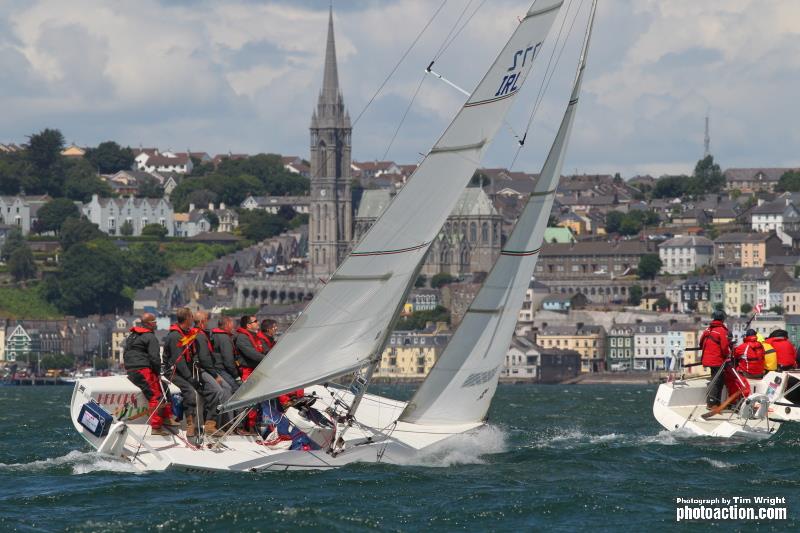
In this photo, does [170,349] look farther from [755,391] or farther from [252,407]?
[755,391]

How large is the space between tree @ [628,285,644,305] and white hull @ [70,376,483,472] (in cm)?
10522

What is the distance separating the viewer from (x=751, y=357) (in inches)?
922

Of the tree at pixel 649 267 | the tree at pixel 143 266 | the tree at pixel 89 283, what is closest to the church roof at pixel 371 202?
the tree at pixel 143 266

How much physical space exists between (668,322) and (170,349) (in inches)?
3468

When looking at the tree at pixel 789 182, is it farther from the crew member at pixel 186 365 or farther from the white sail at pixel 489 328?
the crew member at pixel 186 365

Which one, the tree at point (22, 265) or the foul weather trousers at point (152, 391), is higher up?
the tree at point (22, 265)

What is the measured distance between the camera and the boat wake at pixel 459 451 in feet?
65.0

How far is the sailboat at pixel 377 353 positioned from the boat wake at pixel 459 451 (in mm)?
83

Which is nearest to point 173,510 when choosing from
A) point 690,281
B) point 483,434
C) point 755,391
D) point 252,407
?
point 252,407

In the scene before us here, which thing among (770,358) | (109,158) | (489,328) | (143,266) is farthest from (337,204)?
(489,328)

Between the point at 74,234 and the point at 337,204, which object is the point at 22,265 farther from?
the point at 337,204

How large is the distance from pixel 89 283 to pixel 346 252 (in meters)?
23.9

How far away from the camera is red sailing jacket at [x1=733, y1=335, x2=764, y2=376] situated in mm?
23344

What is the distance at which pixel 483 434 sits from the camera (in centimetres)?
2088
